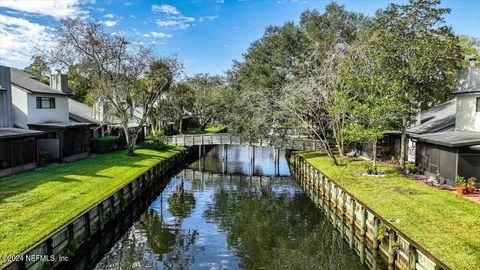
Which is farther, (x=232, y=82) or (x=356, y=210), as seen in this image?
(x=232, y=82)

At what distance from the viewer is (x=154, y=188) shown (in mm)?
33125

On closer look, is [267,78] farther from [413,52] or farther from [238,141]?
[413,52]

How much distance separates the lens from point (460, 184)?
2248 cm

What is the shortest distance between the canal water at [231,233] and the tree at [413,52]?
11.7 m

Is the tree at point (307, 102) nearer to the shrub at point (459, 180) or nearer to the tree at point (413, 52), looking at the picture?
the tree at point (413, 52)

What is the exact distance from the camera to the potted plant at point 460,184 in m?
21.8

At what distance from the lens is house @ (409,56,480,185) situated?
23562 millimetres

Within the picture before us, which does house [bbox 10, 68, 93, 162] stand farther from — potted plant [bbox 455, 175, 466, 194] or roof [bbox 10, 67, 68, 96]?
potted plant [bbox 455, 175, 466, 194]

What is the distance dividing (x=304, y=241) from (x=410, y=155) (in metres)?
19.9

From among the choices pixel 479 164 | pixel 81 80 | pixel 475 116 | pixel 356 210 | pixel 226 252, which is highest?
pixel 81 80

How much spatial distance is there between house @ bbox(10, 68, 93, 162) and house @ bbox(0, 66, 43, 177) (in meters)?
1.36

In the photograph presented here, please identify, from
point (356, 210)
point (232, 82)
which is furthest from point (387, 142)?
point (232, 82)

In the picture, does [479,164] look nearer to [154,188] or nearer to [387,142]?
[387,142]

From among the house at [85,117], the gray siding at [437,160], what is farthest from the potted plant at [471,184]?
the house at [85,117]
